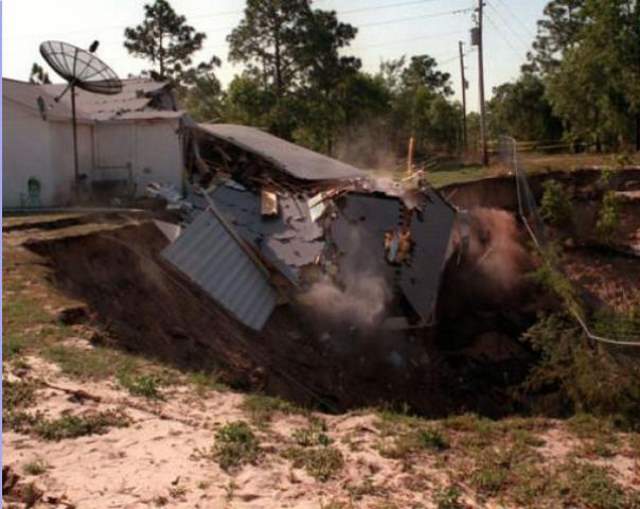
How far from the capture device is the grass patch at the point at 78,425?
19.9 ft

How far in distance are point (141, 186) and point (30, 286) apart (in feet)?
28.1

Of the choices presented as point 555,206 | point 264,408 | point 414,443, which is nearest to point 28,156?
point 264,408

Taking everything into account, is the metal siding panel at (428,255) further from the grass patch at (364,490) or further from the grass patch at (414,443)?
the grass patch at (364,490)

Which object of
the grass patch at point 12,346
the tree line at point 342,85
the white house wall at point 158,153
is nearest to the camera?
the grass patch at point 12,346

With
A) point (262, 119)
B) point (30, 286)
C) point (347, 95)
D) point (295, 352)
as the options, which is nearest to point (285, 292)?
point (295, 352)

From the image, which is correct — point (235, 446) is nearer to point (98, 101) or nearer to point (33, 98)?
point (33, 98)

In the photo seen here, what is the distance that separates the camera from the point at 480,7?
1211 inches

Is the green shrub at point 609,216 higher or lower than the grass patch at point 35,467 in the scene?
higher

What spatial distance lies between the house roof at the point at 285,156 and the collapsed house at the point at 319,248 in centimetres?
84

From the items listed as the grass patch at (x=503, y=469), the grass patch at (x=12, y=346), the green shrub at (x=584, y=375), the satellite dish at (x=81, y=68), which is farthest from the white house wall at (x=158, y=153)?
the grass patch at (x=503, y=469)

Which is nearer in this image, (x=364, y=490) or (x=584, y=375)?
(x=364, y=490)

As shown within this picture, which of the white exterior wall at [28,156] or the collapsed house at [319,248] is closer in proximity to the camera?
the collapsed house at [319,248]

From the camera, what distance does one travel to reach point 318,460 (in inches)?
232

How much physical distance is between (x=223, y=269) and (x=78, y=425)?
7.15 meters
